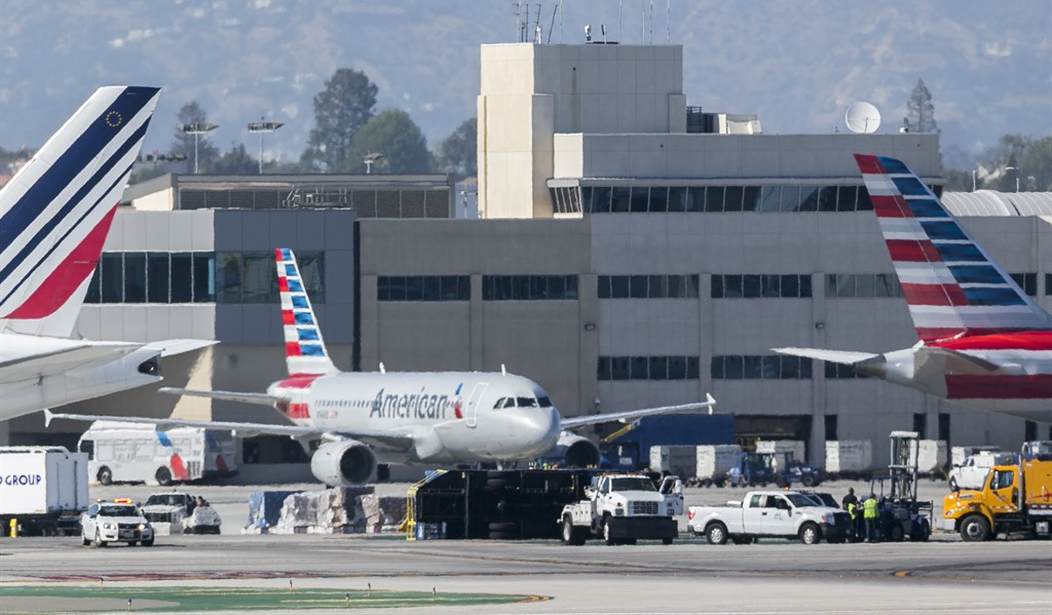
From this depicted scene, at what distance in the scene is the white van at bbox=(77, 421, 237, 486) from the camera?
10819 cm

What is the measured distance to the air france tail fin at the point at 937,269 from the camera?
237 feet

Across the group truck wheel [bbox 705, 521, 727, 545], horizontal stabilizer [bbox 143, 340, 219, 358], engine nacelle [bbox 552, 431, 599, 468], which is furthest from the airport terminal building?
horizontal stabilizer [bbox 143, 340, 219, 358]

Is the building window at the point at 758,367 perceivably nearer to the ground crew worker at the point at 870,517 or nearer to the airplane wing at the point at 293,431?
the airplane wing at the point at 293,431

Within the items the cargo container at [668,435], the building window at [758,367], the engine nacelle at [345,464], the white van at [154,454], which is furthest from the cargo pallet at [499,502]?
the building window at [758,367]

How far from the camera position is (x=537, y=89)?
118 m

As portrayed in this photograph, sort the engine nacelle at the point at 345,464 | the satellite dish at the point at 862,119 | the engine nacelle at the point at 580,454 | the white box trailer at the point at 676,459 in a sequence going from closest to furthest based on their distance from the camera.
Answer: the engine nacelle at the point at 345,464 < the engine nacelle at the point at 580,454 < the white box trailer at the point at 676,459 < the satellite dish at the point at 862,119

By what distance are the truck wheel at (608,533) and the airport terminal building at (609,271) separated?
50.7 metres

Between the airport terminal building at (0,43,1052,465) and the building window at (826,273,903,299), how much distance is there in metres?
0.11

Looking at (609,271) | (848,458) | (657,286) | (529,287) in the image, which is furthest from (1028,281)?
(529,287)

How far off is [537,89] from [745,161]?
1162cm

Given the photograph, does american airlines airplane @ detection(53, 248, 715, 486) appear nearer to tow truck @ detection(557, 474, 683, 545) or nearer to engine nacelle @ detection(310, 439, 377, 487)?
engine nacelle @ detection(310, 439, 377, 487)

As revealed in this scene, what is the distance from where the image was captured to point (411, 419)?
8988cm

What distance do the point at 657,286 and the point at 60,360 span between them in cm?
7987

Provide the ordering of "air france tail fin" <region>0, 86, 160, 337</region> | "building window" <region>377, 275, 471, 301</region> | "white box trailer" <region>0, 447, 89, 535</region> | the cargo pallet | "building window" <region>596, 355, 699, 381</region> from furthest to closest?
"building window" <region>596, 355, 699, 381</region>
"building window" <region>377, 275, 471, 301</region>
"white box trailer" <region>0, 447, 89, 535</region>
the cargo pallet
"air france tail fin" <region>0, 86, 160, 337</region>
